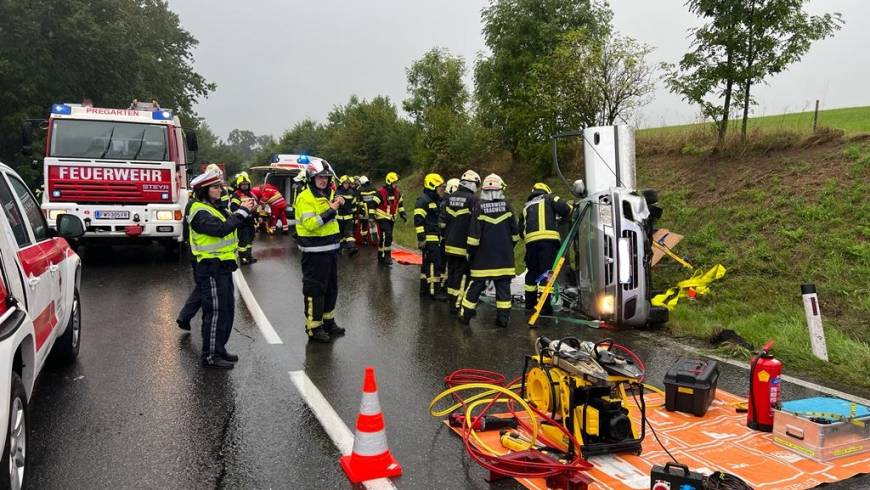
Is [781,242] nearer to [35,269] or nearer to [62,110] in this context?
[35,269]

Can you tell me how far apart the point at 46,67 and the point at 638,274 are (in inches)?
1184

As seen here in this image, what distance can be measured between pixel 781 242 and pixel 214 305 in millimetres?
8291

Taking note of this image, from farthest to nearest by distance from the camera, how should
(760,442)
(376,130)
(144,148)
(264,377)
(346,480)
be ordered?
(376,130) → (144,148) → (264,377) → (760,442) → (346,480)

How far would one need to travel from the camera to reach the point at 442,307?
353 inches

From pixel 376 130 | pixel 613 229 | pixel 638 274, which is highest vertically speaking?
pixel 376 130

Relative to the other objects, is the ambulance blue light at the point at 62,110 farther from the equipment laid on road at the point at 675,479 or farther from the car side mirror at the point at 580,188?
the equipment laid on road at the point at 675,479

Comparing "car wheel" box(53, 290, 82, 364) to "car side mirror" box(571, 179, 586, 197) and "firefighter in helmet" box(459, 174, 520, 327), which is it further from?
"car side mirror" box(571, 179, 586, 197)

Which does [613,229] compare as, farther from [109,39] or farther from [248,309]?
[109,39]

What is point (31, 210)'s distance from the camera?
491cm

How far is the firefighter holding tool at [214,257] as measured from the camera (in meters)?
5.71

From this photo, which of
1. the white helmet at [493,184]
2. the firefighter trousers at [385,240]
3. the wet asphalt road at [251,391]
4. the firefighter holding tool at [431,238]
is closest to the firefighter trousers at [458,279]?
the wet asphalt road at [251,391]

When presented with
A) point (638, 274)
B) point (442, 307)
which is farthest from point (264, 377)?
point (638, 274)

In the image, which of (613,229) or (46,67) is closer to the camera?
(613,229)

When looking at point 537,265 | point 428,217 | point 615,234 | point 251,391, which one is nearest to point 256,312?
point 428,217
